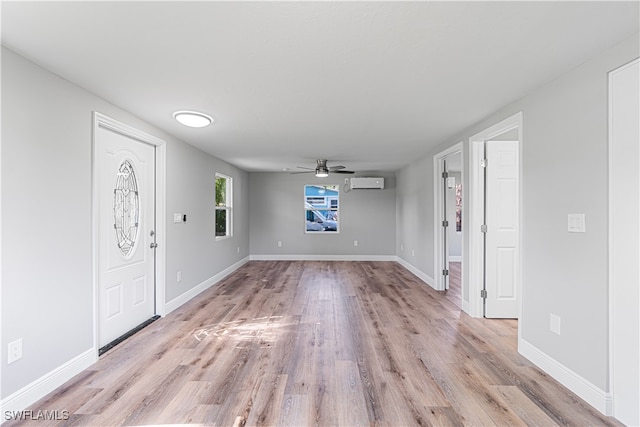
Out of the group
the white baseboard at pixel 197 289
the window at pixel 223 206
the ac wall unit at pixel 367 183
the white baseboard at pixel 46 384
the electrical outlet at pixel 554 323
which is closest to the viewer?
the white baseboard at pixel 46 384

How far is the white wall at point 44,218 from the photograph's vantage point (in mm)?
1812

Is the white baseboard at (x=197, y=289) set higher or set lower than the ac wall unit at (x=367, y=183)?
lower

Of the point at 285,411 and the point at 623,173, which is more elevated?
the point at 623,173

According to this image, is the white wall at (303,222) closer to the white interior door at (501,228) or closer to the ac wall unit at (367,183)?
the ac wall unit at (367,183)

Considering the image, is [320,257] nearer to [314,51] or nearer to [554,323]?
A: [554,323]

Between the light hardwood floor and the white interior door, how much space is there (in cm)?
26

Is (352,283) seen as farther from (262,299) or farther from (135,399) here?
(135,399)

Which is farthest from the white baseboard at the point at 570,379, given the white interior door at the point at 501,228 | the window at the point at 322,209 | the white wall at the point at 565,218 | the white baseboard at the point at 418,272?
the window at the point at 322,209

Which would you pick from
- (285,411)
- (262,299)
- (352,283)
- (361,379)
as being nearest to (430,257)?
(352,283)

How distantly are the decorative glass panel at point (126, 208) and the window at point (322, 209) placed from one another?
16.0ft

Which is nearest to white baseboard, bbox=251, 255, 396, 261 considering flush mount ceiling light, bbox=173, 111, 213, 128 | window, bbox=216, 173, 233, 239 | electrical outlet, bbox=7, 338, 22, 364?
window, bbox=216, 173, 233, 239

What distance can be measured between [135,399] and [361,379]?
1.55 meters

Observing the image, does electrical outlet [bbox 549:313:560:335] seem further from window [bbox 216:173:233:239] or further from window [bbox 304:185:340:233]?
Result: window [bbox 304:185:340:233]

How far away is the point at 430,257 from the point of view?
5.12m
